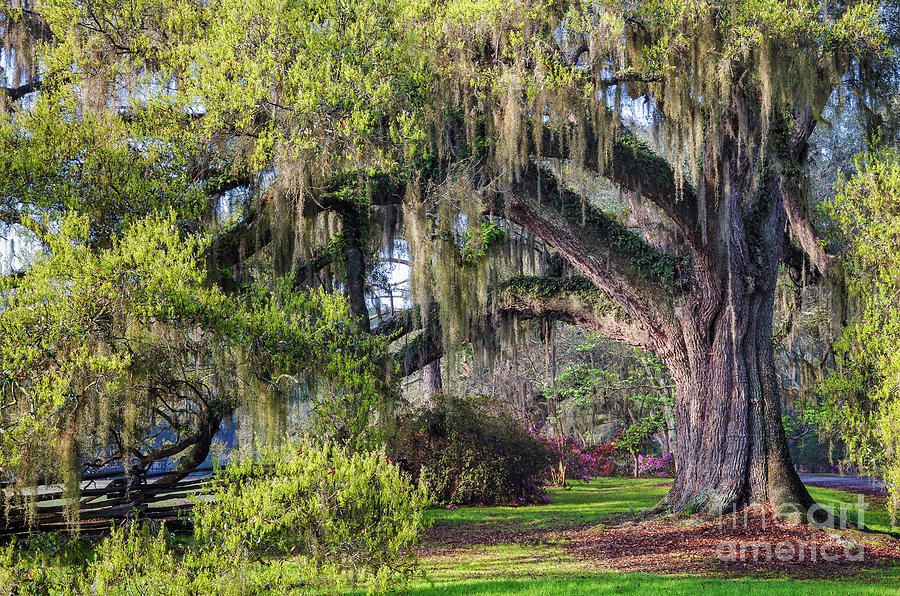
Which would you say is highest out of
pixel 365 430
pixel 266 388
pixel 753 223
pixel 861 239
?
pixel 753 223

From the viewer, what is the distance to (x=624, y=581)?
7176mm

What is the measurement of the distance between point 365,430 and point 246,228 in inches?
166

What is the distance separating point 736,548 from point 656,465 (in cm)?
1729

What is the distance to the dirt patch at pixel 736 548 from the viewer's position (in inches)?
305

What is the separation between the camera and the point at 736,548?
8.55 metres

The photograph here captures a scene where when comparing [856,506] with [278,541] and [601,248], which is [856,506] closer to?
[601,248]

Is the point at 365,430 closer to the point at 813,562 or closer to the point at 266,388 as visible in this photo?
the point at 266,388

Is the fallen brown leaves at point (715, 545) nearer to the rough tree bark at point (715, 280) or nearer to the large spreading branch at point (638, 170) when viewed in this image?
the rough tree bark at point (715, 280)

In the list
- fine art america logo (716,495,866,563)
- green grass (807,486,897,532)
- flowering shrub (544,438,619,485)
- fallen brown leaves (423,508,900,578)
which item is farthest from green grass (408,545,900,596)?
flowering shrub (544,438,619,485)

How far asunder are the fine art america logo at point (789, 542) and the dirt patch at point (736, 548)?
0.04 ft

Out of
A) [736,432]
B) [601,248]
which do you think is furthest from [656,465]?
[601,248]

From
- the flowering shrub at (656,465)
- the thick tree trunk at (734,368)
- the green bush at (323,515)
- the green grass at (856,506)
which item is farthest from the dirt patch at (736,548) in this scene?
the flowering shrub at (656,465)

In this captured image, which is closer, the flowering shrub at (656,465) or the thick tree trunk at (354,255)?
the thick tree trunk at (354,255)

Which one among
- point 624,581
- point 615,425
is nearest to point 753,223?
point 624,581
